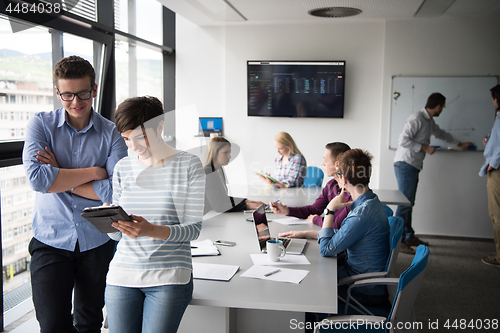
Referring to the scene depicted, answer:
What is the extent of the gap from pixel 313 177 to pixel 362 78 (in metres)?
1.60

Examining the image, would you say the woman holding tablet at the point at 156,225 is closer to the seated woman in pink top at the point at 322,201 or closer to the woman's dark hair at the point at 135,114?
the woman's dark hair at the point at 135,114

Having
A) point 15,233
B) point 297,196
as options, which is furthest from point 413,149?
point 15,233

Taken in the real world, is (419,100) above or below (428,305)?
above

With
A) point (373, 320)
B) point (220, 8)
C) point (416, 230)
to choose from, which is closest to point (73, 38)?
point (220, 8)

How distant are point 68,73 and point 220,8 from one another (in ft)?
10.9

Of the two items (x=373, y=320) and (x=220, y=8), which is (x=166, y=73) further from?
(x=373, y=320)

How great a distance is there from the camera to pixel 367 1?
14.3 feet

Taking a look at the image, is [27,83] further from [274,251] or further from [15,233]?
[274,251]

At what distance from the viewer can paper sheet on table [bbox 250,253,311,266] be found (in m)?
2.16

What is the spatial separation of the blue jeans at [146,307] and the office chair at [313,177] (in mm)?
3292

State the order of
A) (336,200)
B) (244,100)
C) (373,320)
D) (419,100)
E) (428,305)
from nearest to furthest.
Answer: (373,320)
(336,200)
(428,305)
(419,100)
(244,100)

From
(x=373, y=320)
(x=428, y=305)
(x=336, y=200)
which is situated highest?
(x=336, y=200)

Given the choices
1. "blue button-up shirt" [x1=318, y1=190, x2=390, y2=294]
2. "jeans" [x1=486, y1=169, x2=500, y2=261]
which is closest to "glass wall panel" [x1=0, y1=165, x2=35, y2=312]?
"blue button-up shirt" [x1=318, y1=190, x2=390, y2=294]

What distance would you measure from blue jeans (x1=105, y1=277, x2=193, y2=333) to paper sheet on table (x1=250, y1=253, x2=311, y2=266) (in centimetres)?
69
